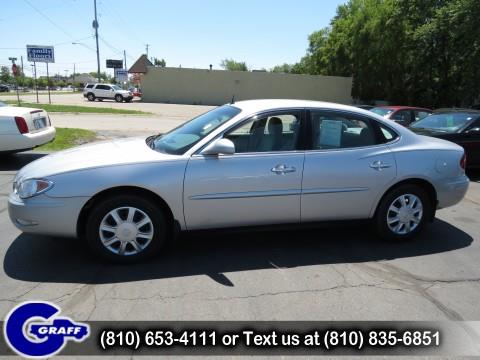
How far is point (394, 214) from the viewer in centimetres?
457

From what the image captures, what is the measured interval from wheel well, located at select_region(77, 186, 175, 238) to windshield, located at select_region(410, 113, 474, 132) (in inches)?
268

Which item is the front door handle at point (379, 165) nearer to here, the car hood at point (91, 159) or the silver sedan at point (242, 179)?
the silver sedan at point (242, 179)

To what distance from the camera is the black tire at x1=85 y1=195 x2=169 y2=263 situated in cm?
374

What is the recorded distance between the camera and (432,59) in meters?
28.8

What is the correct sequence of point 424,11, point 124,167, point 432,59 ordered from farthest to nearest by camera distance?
point 432,59 < point 424,11 < point 124,167

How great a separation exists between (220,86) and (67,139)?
3176cm

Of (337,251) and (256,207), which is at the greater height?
(256,207)

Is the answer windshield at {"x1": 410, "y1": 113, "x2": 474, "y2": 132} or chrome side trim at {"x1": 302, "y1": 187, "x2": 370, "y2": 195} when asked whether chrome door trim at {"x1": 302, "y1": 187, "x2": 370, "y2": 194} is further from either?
windshield at {"x1": 410, "y1": 113, "x2": 474, "y2": 132}

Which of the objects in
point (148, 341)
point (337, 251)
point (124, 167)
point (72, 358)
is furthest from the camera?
point (337, 251)

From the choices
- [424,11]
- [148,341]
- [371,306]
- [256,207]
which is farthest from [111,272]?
[424,11]

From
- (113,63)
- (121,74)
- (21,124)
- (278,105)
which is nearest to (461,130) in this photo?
(278,105)

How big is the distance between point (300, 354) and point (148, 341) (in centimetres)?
105

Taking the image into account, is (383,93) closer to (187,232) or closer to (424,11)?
(424,11)

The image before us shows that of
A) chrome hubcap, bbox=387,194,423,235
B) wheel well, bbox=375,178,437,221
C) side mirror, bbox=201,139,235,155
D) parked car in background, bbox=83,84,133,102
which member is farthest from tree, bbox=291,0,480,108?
side mirror, bbox=201,139,235,155
